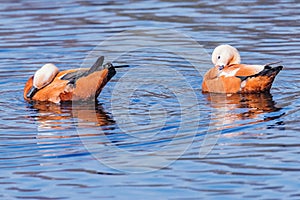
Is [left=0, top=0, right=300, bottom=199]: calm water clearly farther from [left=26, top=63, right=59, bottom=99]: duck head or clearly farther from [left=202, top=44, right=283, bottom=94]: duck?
[left=26, top=63, right=59, bottom=99]: duck head

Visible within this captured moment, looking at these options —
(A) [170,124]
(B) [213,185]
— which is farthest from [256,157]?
(A) [170,124]

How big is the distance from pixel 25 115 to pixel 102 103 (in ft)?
3.60

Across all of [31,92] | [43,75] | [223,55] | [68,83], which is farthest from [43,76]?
[223,55]

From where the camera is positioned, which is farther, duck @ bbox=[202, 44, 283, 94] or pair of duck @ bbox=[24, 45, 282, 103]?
duck @ bbox=[202, 44, 283, 94]

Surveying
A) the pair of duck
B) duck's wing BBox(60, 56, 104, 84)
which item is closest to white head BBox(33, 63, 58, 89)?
the pair of duck

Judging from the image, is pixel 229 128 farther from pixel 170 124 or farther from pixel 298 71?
pixel 298 71

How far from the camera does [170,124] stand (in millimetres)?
9188

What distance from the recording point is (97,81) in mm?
10883

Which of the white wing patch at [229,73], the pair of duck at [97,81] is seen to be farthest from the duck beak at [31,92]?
the white wing patch at [229,73]

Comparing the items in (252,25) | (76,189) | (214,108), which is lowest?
(76,189)

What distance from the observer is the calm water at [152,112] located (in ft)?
23.5

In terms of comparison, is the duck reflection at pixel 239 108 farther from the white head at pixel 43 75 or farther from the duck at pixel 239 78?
the white head at pixel 43 75

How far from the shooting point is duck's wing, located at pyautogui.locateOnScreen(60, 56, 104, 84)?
10880mm

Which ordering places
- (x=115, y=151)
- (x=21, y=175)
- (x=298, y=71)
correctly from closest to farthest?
1. (x=21, y=175)
2. (x=115, y=151)
3. (x=298, y=71)
